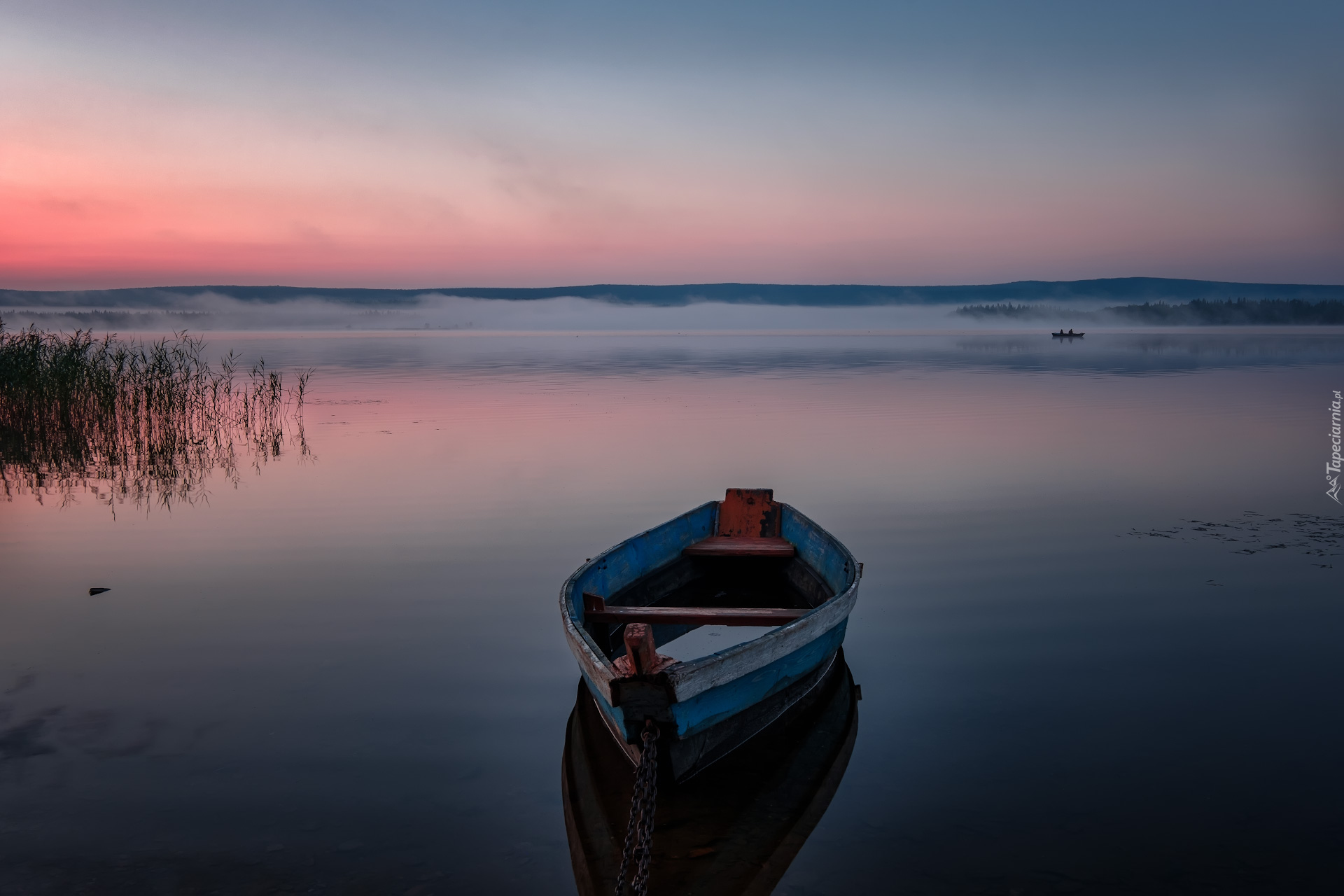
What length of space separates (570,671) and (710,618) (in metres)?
1.23

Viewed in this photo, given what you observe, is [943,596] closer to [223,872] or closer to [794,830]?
[794,830]

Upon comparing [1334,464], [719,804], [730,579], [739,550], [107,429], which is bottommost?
[719,804]

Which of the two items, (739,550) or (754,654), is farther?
(739,550)

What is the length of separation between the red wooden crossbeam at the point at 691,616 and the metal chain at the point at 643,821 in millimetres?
1925

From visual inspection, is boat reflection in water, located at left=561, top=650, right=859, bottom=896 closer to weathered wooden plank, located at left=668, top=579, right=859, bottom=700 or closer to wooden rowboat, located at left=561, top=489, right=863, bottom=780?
wooden rowboat, located at left=561, top=489, right=863, bottom=780

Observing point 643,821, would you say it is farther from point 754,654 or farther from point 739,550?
point 739,550

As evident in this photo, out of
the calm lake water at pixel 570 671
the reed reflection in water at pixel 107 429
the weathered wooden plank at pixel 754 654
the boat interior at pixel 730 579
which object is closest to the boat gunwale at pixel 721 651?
the weathered wooden plank at pixel 754 654

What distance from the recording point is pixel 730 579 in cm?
925

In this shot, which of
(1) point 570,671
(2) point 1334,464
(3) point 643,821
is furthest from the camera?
(2) point 1334,464

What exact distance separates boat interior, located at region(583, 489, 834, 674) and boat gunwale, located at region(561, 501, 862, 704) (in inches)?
23.6

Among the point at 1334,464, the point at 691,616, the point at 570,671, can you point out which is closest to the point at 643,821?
the point at 691,616

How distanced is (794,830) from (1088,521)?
8146mm

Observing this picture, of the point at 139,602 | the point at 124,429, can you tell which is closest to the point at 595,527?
the point at 139,602

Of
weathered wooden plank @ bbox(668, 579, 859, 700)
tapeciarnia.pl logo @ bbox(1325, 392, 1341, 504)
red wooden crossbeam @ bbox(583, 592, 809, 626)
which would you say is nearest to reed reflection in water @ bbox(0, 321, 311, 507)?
red wooden crossbeam @ bbox(583, 592, 809, 626)
